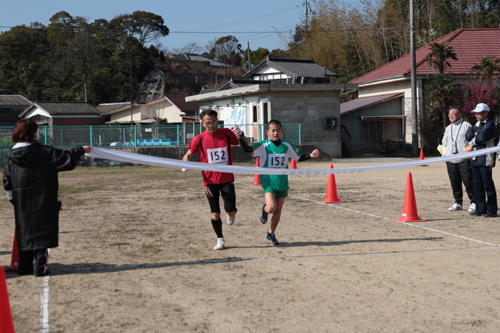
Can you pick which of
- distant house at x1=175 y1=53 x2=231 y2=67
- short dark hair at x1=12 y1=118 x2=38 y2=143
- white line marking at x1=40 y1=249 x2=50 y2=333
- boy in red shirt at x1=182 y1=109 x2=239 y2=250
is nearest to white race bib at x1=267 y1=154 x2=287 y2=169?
boy in red shirt at x1=182 y1=109 x2=239 y2=250

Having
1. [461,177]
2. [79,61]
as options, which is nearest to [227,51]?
[79,61]

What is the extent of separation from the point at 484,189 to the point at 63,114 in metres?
44.7

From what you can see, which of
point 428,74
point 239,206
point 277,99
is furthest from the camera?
point 428,74

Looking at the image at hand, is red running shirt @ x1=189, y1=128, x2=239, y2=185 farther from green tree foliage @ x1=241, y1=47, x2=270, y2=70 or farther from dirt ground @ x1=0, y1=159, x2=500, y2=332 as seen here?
green tree foliage @ x1=241, y1=47, x2=270, y2=70

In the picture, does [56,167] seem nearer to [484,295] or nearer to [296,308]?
[296,308]

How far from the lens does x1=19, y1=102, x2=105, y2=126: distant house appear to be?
4634cm

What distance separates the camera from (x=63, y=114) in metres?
46.7

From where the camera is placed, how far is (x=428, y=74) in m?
30.4

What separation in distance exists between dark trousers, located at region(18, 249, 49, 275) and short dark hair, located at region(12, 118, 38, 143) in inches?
46.2

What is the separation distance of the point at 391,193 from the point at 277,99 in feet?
52.7

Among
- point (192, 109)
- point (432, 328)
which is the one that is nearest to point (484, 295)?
point (432, 328)

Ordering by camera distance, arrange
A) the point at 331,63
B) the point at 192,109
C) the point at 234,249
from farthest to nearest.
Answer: the point at 331,63
the point at 192,109
the point at 234,249

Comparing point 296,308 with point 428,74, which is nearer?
point 296,308

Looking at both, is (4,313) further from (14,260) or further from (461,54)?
(461,54)
